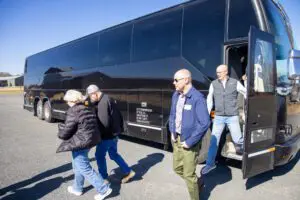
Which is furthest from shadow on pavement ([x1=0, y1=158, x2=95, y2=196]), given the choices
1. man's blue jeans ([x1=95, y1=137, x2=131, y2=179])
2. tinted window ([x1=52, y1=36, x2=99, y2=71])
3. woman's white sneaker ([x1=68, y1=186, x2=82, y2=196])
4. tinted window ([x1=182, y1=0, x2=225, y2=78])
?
tinted window ([x1=52, y1=36, x2=99, y2=71])

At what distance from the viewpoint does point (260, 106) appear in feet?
12.3

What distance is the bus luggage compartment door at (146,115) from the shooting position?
19.2 feet

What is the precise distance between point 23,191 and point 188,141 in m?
2.85

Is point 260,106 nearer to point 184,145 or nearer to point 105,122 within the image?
point 184,145

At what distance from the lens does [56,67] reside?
11.0m

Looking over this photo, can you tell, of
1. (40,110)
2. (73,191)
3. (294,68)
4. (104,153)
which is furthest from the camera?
(40,110)

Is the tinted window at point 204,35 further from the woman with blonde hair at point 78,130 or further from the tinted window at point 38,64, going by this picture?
the tinted window at point 38,64

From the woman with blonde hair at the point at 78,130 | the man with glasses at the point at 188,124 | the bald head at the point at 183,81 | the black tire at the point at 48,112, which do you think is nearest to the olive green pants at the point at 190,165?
the man with glasses at the point at 188,124

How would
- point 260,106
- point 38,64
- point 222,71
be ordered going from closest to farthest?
1. point 260,106
2. point 222,71
3. point 38,64

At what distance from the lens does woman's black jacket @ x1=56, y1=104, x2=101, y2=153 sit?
3.35 metres

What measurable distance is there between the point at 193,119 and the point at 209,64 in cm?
206

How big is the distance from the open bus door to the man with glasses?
0.97 meters

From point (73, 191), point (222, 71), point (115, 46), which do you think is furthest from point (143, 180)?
point (115, 46)

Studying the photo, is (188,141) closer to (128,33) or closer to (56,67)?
(128,33)
